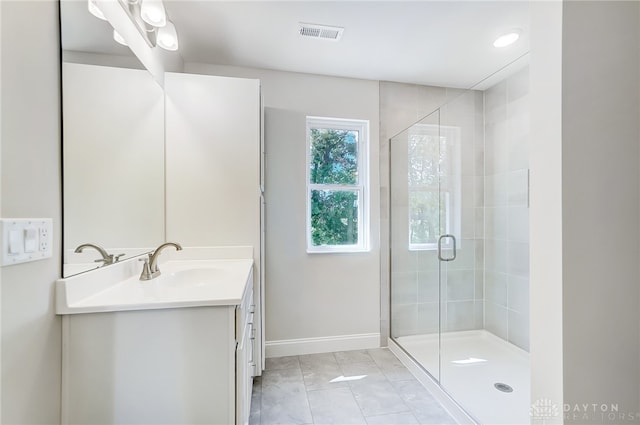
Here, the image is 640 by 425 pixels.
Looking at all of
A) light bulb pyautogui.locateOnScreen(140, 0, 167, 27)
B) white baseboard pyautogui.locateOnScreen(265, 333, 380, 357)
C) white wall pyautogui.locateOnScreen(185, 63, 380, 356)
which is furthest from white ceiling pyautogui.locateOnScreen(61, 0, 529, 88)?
white baseboard pyautogui.locateOnScreen(265, 333, 380, 357)

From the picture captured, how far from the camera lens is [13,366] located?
0.79 metres

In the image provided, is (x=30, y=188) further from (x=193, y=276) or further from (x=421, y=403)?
(x=421, y=403)

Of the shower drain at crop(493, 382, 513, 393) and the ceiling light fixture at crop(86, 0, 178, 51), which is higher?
the ceiling light fixture at crop(86, 0, 178, 51)

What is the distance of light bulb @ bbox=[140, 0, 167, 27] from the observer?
1.48m

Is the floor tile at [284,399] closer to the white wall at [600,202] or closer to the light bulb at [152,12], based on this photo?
the white wall at [600,202]

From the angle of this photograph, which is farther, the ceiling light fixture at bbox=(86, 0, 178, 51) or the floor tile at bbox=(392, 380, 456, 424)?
the floor tile at bbox=(392, 380, 456, 424)

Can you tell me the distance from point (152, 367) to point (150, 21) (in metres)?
1.67

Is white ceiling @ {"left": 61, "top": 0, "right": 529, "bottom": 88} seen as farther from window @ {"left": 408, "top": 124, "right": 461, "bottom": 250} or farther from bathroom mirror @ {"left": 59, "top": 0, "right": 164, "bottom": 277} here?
window @ {"left": 408, "top": 124, "right": 461, "bottom": 250}

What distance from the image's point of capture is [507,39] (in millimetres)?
2051

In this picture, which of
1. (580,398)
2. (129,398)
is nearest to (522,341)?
(580,398)

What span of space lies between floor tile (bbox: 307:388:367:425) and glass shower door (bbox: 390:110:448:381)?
789 mm

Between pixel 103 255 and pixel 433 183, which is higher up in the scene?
pixel 433 183

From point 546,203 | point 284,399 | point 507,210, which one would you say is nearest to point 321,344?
point 284,399

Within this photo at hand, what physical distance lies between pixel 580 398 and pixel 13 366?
165 cm
